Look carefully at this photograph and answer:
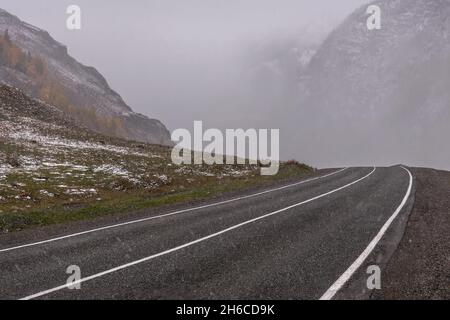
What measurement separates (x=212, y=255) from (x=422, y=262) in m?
4.97

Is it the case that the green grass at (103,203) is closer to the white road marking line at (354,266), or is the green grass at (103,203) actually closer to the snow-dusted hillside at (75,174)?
the snow-dusted hillside at (75,174)

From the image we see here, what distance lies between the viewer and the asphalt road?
26.5ft

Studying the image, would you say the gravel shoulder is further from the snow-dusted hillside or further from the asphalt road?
the snow-dusted hillside

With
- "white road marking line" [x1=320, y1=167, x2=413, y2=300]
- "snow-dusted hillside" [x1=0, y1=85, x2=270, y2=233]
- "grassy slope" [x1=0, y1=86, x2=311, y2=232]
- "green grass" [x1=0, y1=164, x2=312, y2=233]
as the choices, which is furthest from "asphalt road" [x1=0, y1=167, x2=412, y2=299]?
"snow-dusted hillside" [x1=0, y1=85, x2=270, y2=233]

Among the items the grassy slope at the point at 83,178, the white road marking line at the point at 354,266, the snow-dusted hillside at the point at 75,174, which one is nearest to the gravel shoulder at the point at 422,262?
the white road marking line at the point at 354,266

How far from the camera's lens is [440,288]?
7871 millimetres

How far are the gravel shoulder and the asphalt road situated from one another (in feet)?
2.34

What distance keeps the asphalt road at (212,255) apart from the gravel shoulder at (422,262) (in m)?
0.71

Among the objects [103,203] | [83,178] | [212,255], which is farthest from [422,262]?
[83,178]

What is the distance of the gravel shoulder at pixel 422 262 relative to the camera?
772 cm

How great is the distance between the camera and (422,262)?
364 inches

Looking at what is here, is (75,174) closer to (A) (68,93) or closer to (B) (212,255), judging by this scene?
(B) (212,255)

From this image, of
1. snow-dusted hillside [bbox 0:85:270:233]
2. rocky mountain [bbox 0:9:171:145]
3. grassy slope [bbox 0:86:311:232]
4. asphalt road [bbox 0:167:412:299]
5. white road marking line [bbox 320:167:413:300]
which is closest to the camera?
white road marking line [bbox 320:167:413:300]
